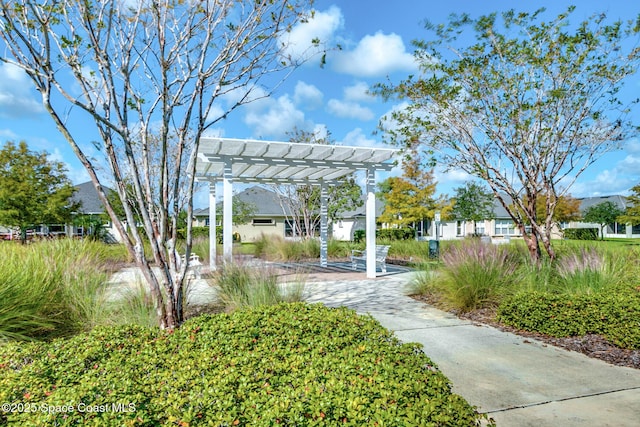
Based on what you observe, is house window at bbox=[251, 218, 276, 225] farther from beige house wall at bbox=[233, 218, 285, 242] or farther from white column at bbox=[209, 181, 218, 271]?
white column at bbox=[209, 181, 218, 271]

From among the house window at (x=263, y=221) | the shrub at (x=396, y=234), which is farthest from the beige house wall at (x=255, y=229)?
the shrub at (x=396, y=234)

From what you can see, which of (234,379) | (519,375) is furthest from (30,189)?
(519,375)

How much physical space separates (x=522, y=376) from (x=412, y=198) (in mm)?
24627

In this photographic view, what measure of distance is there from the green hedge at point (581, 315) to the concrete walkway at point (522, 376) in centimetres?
38

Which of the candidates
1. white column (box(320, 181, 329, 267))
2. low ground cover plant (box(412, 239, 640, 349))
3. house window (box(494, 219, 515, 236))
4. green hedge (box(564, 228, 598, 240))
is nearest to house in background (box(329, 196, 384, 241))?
house window (box(494, 219, 515, 236))

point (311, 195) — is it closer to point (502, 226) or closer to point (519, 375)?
point (519, 375)

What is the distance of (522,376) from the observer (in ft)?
12.0

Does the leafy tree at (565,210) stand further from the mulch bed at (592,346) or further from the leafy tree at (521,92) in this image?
the mulch bed at (592,346)

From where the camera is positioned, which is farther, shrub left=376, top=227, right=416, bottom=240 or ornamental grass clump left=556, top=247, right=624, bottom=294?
shrub left=376, top=227, right=416, bottom=240

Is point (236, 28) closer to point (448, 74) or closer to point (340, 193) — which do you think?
point (448, 74)

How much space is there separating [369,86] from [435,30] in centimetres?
189

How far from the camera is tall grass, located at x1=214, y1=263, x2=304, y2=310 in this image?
5.29 m

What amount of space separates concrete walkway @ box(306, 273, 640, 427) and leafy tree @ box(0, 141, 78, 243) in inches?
722

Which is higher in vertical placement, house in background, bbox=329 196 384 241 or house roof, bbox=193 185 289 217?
house roof, bbox=193 185 289 217
